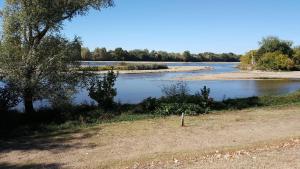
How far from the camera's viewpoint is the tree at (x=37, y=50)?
20.7m

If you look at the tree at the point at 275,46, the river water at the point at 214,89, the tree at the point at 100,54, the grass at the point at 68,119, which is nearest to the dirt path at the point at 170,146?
the grass at the point at 68,119

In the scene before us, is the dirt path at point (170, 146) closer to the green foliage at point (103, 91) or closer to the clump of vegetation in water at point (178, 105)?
the clump of vegetation in water at point (178, 105)

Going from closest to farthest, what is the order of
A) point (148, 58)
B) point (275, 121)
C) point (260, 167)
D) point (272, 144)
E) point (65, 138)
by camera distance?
point (260, 167), point (272, 144), point (65, 138), point (275, 121), point (148, 58)

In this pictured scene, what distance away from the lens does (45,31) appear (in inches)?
877

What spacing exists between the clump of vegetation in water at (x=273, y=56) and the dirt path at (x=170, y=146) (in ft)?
275

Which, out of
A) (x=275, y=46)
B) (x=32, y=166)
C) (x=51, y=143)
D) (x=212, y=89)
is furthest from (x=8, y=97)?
(x=275, y=46)

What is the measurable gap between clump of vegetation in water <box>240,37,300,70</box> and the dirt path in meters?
83.9

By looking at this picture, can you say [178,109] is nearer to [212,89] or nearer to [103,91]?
[103,91]

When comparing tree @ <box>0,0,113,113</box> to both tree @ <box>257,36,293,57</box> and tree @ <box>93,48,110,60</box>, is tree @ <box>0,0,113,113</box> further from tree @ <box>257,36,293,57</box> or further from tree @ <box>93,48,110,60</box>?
tree @ <box>93,48,110,60</box>

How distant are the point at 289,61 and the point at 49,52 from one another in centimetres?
8790

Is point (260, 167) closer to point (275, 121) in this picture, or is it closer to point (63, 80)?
point (275, 121)

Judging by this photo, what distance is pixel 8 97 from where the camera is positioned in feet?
66.6

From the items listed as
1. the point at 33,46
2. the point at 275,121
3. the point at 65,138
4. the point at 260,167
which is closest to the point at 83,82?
the point at 33,46

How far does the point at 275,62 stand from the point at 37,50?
86277 millimetres
